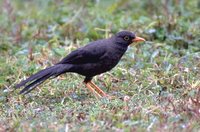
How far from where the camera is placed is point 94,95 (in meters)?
7.82

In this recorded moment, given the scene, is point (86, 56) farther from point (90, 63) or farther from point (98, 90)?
point (98, 90)

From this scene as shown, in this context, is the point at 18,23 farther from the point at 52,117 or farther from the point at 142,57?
the point at 52,117

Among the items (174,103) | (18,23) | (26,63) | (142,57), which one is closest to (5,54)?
(26,63)

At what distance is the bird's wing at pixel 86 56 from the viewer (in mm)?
7820

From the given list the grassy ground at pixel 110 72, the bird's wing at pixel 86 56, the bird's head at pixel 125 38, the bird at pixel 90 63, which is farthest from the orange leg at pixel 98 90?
the bird's head at pixel 125 38

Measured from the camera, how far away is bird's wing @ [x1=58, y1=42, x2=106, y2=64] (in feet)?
25.7

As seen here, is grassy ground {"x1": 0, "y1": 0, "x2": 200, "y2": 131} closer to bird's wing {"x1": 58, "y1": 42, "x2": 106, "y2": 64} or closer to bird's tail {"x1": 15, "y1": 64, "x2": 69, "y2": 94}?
bird's tail {"x1": 15, "y1": 64, "x2": 69, "y2": 94}

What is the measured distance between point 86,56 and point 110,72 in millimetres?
889

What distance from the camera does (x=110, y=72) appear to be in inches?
340

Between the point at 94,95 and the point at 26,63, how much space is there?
5.33 feet

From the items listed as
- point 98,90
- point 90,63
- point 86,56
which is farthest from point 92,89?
point 86,56

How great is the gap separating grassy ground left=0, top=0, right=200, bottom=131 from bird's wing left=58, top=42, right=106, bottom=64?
1.36 feet

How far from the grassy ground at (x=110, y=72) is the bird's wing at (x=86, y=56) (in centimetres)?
41

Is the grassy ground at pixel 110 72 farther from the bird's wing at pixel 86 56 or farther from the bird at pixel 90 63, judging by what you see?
the bird's wing at pixel 86 56
